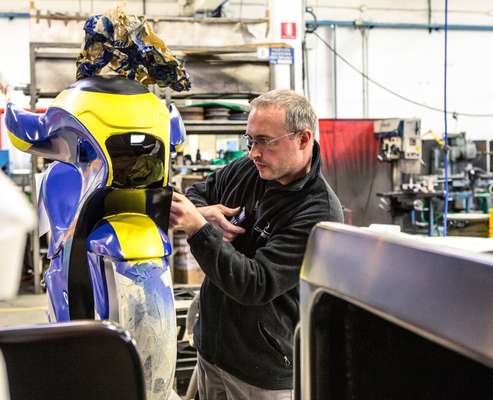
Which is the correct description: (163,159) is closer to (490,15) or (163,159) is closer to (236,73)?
(236,73)

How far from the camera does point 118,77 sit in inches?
67.8

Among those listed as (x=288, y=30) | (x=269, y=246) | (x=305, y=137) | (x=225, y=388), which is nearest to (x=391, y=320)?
(x=269, y=246)

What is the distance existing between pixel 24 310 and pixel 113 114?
4.69m

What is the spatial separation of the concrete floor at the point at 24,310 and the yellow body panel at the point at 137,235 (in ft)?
12.9

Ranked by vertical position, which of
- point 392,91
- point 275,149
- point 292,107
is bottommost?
point 275,149

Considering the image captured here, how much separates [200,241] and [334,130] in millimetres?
7951

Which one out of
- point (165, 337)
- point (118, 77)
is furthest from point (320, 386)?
point (118, 77)

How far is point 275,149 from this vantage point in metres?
2.00

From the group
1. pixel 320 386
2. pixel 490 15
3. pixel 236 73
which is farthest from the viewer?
pixel 490 15

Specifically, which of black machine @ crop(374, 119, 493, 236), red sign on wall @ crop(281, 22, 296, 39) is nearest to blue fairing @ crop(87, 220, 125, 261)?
red sign on wall @ crop(281, 22, 296, 39)

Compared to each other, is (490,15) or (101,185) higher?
(490,15)

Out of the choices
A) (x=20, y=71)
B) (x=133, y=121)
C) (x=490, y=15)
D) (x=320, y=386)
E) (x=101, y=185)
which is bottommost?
(x=320, y=386)

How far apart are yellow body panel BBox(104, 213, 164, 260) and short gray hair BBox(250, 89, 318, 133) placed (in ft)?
1.87

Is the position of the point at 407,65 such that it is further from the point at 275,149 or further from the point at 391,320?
the point at 391,320
